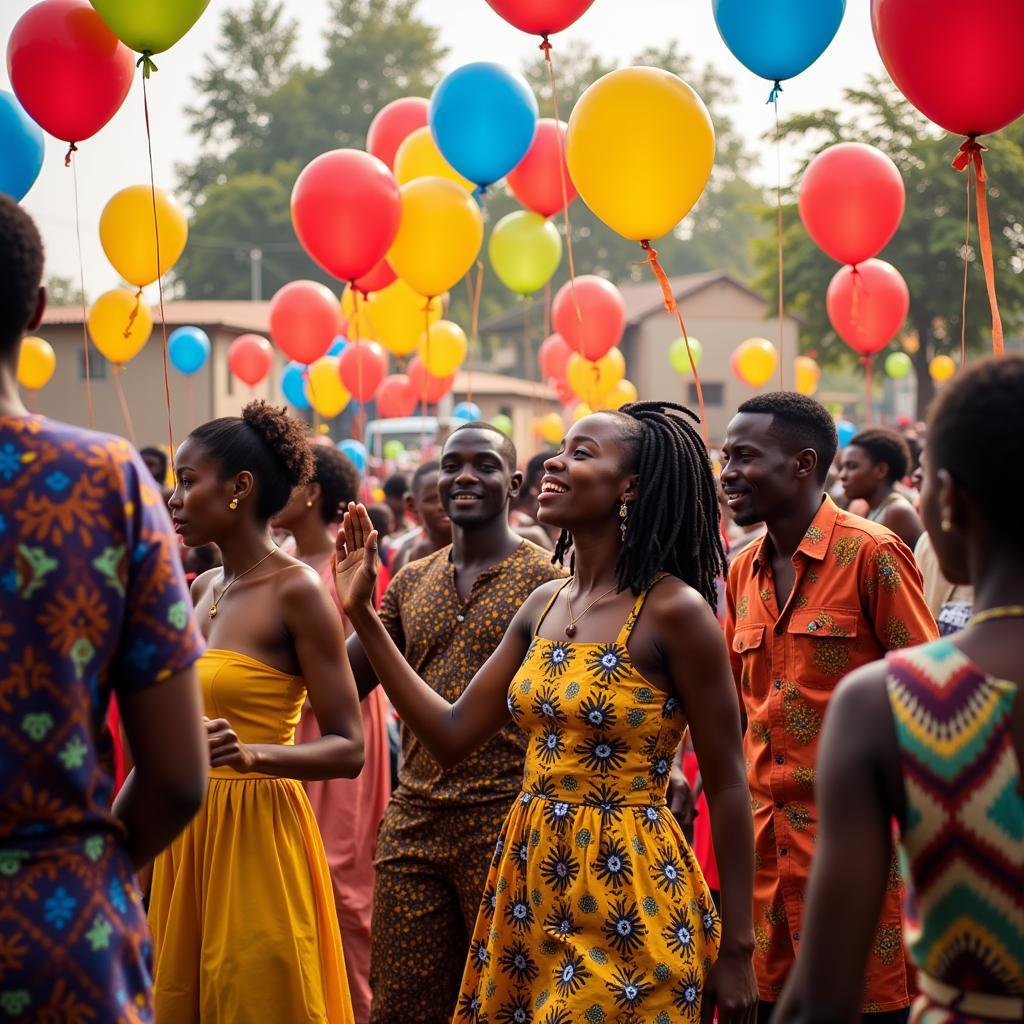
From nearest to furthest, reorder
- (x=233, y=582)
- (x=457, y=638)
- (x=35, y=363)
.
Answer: (x=233, y=582), (x=457, y=638), (x=35, y=363)

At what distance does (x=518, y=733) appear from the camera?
4660 millimetres

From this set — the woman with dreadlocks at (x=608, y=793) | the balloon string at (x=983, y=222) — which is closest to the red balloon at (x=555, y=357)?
→ the balloon string at (x=983, y=222)

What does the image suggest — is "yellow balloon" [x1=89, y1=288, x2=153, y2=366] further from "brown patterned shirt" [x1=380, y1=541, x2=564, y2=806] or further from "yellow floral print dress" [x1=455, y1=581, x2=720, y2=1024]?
"yellow floral print dress" [x1=455, y1=581, x2=720, y2=1024]

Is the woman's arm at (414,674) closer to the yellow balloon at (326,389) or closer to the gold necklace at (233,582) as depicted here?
the gold necklace at (233,582)

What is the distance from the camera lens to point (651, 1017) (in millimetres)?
3182

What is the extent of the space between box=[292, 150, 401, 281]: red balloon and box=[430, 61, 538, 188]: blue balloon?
532 mm

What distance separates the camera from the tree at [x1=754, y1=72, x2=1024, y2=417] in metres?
28.9

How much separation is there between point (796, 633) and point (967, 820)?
236 cm

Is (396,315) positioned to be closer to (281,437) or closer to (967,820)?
(281,437)

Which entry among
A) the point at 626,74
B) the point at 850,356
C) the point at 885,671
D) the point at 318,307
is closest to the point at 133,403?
the point at 850,356

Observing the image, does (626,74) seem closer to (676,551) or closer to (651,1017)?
(676,551)

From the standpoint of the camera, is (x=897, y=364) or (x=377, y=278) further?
(x=897, y=364)

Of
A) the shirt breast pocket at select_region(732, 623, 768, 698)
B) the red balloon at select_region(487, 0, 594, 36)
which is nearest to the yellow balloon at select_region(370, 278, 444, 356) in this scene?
the red balloon at select_region(487, 0, 594, 36)

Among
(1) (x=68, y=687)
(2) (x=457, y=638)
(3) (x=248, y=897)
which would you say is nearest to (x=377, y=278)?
(2) (x=457, y=638)
